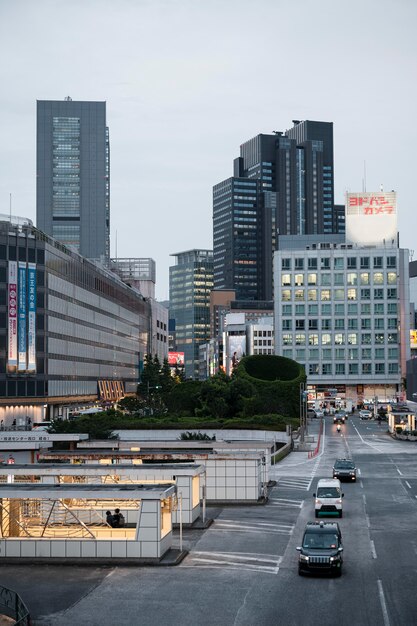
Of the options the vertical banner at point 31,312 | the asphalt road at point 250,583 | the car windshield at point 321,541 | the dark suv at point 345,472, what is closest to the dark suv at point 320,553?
the car windshield at point 321,541

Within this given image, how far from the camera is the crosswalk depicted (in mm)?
36531

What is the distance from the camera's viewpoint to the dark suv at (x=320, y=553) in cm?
3434

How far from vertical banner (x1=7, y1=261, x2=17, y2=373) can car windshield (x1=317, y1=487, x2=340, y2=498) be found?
9094 centimetres

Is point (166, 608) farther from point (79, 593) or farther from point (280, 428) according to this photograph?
point (280, 428)

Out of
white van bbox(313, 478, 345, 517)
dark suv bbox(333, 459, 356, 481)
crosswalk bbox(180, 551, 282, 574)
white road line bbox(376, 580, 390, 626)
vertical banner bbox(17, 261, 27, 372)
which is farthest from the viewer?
vertical banner bbox(17, 261, 27, 372)

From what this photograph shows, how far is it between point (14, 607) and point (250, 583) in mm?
9258

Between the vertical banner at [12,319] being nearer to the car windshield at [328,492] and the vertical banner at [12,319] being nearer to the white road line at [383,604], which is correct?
the car windshield at [328,492]

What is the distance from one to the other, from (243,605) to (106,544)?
9.83 metres

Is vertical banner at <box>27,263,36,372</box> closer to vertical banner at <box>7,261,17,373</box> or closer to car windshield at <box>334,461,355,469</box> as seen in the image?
vertical banner at <box>7,261,17,373</box>

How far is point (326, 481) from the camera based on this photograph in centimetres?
5341

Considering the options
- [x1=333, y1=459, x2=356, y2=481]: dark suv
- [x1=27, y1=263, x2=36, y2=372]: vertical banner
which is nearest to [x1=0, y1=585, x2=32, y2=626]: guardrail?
[x1=333, y1=459, x2=356, y2=481]: dark suv

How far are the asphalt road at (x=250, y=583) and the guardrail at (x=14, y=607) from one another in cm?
94

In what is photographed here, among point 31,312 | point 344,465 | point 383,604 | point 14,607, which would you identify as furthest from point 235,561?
point 31,312

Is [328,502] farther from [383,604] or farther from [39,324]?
[39,324]
